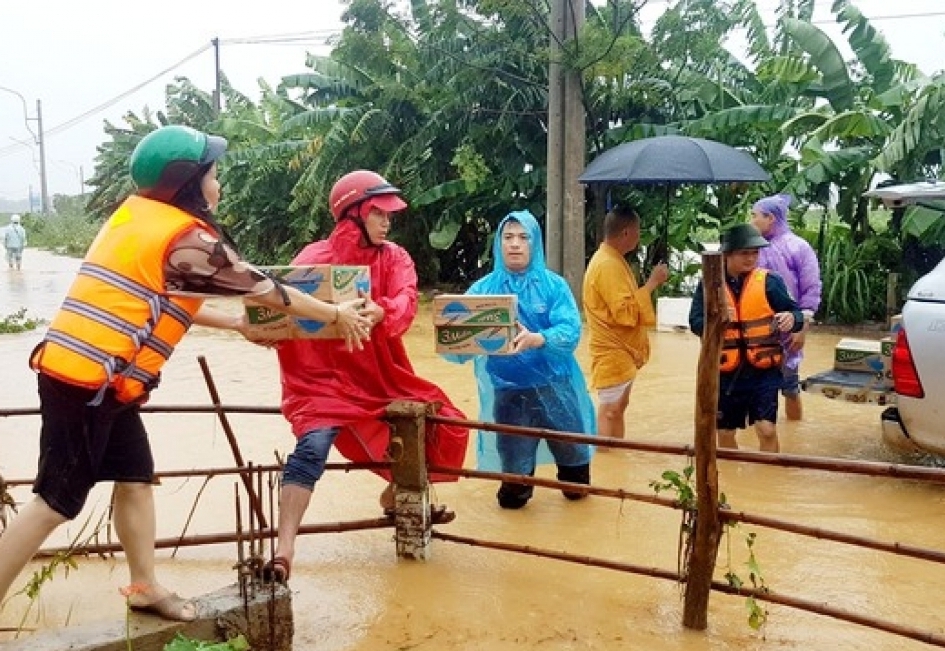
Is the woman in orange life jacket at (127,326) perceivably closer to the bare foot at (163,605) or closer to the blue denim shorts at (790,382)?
the bare foot at (163,605)

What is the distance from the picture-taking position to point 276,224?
18000 mm

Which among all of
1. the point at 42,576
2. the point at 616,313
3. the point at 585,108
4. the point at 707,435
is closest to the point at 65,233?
the point at 585,108

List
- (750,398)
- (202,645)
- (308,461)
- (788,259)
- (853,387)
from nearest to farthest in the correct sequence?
(202,645) < (308,461) < (750,398) < (853,387) < (788,259)

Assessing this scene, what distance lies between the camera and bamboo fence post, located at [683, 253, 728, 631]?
3148mm

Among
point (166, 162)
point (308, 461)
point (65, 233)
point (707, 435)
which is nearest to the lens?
point (166, 162)

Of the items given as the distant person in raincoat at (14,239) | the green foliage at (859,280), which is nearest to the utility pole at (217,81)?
the distant person in raincoat at (14,239)

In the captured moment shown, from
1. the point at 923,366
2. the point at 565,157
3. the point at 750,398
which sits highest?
the point at 565,157

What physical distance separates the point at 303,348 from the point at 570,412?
151 centimetres

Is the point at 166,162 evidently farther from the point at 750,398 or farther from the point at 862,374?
the point at 862,374

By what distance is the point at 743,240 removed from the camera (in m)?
5.07

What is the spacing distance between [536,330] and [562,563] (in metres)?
1.11

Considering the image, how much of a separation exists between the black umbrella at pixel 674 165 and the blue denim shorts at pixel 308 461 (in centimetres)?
Result: 307

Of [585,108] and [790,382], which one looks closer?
[790,382]

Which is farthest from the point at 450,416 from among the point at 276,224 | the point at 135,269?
the point at 276,224
